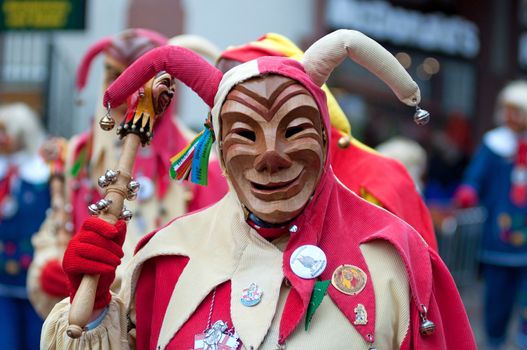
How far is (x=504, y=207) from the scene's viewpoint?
9.45 m

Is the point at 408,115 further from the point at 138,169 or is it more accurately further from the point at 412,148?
the point at 138,169

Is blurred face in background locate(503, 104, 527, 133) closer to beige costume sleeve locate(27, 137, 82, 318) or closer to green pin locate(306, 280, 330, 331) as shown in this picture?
beige costume sleeve locate(27, 137, 82, 318)

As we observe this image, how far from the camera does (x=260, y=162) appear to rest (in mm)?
3740

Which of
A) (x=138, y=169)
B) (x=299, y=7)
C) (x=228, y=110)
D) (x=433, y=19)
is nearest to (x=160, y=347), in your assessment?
(x=228, y=110)

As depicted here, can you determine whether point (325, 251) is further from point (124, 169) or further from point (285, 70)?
point (124, 169)

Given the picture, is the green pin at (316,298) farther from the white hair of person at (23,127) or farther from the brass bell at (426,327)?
the white hair of person at (23,127)

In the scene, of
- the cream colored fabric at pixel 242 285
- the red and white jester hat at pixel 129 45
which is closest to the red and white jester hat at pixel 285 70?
the cream colored fabric at pixel 242 285

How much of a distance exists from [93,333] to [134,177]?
2.07m

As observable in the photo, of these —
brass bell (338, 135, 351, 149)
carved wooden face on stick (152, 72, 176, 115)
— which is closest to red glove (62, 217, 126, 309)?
carved wooden face on stick (152, 72, 176, 115)

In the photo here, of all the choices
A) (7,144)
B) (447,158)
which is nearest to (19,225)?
(7,144)

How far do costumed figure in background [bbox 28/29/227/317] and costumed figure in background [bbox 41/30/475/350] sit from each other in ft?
5.54

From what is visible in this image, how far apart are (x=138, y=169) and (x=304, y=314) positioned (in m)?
2.40

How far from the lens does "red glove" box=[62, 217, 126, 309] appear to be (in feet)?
12.2

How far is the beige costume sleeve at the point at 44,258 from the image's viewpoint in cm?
606
